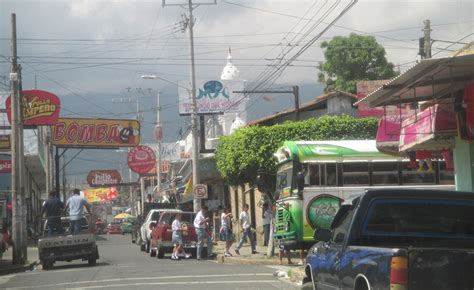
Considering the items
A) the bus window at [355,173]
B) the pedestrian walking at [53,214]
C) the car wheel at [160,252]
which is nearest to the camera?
the bus window at [355,173]

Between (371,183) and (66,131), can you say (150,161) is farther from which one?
(371,183)

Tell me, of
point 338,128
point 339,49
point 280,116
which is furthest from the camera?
point 339,49

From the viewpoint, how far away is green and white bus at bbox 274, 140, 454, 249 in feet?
65.6

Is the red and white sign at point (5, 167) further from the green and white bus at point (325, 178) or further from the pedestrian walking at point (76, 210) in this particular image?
the green and white bus at point (325, 178)

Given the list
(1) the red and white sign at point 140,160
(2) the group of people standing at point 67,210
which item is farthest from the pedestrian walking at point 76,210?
(1) the red and white sign at point 140,160

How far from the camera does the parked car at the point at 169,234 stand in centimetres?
2623

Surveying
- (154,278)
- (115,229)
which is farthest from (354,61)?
(115,229)

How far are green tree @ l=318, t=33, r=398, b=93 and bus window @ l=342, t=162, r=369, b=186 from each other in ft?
95.0

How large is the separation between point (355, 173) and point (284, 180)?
2.16 meters

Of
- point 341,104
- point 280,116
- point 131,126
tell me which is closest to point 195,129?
point 280,116

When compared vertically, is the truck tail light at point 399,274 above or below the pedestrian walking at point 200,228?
above

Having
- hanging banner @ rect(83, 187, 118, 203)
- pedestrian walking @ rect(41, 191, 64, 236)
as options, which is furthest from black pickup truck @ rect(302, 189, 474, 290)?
hanging banner @ rect(83, 187, 118, 203)

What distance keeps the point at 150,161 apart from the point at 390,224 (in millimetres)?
46148

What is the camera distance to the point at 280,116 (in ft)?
120
